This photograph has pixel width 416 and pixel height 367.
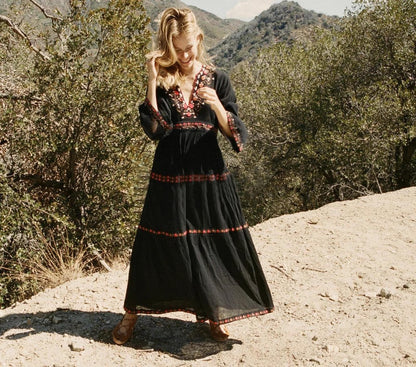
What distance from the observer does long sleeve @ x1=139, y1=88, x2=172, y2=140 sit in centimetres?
280

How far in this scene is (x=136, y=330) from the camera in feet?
11.4

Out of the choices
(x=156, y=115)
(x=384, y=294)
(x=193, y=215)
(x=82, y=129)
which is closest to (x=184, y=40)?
(x=156, y=115)

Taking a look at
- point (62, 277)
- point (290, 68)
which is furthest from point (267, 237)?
point (290, 68)

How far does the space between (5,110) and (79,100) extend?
1065 mm

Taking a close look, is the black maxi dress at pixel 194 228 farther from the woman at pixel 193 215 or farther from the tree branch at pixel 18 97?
the tree branch at pixel 18 97

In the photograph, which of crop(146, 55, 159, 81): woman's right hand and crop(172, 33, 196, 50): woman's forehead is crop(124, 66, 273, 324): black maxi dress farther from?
→ crop(172, 33, 196, 50): woman's forehead

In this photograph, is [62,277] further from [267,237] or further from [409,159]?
[409,159]

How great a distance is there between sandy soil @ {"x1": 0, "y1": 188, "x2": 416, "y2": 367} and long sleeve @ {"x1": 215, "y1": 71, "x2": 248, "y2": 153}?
1.50m

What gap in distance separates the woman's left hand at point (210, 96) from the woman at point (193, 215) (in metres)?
0.11

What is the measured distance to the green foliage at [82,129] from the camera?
6.72 meters

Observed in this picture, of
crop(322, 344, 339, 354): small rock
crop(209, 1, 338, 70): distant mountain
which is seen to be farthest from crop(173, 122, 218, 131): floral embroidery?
crop(209, 1, 338, 70): distant mountain

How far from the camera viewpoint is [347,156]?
11.0 m

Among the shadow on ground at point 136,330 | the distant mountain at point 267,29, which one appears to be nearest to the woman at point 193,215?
the shadow on ground at point 136,330

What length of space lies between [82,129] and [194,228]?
4737 mm
